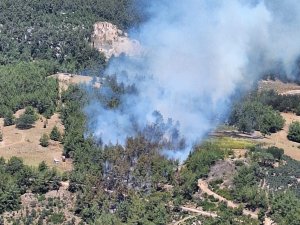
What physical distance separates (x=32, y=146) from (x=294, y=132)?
2244 centimetres

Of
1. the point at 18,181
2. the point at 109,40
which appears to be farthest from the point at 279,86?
the point at 18,181

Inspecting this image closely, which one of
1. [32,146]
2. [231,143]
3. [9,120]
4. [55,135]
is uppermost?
[9,120]

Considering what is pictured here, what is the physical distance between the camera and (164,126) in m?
63.5

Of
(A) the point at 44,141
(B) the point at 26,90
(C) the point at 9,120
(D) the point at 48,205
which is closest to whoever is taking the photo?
(D) the point at 48,205

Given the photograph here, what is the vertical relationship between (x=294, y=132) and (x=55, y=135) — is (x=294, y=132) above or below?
above

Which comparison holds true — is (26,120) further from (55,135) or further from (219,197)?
(219,197)

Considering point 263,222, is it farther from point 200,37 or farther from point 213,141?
→ point 200,37

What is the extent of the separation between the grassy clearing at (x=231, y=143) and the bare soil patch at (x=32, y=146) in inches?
475

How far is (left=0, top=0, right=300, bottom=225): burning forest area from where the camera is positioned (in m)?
53.6

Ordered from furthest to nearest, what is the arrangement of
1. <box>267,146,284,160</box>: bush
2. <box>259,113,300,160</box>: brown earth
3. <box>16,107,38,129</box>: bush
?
<box>16,107,38,129</box>: bush
<box>259,113,300,160</box>: brown earth
<box>267,146,284,160</box>: bush

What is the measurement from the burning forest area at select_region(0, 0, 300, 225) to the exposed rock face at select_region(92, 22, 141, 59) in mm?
3489

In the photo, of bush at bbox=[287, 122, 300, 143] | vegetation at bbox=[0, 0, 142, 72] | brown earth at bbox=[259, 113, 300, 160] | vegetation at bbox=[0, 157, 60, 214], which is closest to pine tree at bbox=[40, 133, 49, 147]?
vegetation at bbox=[0, 157, 60, 214]

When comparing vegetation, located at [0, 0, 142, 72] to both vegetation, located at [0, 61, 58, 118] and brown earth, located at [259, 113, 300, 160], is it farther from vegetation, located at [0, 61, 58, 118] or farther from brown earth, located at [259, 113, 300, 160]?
brown earth, located at [259, 113, 300, 160]

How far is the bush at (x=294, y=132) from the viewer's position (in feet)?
226
